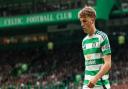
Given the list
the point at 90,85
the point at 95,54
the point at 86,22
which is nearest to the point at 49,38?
the point at 95,54

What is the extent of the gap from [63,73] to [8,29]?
6166mm

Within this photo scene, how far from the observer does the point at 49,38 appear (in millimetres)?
34781

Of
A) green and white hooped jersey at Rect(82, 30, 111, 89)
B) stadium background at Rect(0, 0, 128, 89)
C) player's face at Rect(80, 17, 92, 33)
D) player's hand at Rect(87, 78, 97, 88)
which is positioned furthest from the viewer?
stadium background at Rect(0, 0, 128, 89)

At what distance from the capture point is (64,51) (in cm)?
3412

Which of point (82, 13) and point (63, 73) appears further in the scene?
point (63, 73)

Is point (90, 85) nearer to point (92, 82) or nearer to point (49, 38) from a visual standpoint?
point (92, 82)

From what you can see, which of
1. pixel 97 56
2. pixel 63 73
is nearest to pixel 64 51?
pixel 63 73

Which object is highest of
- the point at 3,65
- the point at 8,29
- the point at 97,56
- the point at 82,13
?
the point at 82,13

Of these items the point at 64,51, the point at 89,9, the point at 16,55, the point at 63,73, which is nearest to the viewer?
the point at 89,9

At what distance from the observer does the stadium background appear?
3073 centimetres

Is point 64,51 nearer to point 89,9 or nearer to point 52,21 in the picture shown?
point 52,21

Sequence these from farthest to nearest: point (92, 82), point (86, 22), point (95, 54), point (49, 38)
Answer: point (49, 38)
point (95, 54)
point (86, 22)
point (92, 82)

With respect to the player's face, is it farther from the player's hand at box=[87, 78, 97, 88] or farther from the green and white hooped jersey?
the player's hand at box=[87, 78, 97, 88]

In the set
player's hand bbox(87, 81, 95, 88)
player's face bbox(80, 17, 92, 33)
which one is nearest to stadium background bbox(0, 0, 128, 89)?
player's face bbox(80, 17, 92, 33)
